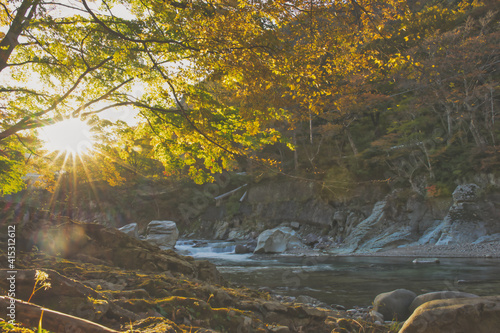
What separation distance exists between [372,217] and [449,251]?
5.87 m

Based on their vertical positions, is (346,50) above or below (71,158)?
above

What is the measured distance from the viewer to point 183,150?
21.5 ft

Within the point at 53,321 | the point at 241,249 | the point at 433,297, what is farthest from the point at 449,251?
the point at 53,321

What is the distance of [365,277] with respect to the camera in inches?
418

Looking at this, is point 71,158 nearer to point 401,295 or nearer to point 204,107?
point 204,107

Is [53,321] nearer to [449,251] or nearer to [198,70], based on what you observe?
[198,70]

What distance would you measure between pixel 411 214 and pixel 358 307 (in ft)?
48.1

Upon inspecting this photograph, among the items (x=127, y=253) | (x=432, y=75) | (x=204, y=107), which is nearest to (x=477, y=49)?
(x=432, y=75)

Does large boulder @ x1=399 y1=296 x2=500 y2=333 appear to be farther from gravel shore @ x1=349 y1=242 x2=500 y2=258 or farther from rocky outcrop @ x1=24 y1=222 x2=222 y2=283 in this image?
gravel shore @ x1=349 y1=242 x2=500 y2=258

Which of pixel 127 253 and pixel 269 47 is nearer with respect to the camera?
pixel 269 47

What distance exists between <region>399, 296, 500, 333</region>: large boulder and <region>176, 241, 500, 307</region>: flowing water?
425cm

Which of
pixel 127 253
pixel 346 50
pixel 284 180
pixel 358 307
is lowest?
pixel 358 307

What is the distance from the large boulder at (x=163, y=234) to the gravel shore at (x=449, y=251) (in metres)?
13.1

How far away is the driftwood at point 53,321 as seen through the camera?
1.88m
